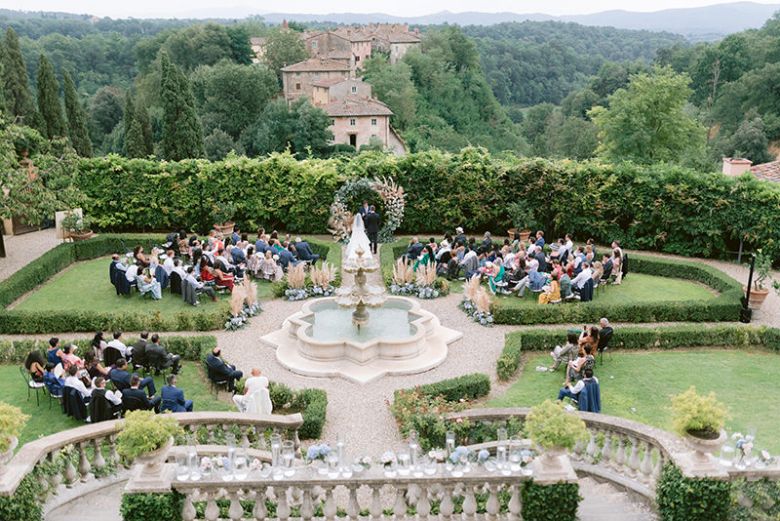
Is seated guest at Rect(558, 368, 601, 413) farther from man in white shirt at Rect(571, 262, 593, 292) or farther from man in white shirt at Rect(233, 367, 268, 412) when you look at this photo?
man in white shirt at Rect(571, 262, 593, 292)

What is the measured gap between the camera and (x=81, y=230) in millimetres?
26516

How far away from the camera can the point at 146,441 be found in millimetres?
8609

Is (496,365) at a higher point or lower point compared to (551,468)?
lower

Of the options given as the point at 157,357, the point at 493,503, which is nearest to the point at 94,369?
the point at 157,357

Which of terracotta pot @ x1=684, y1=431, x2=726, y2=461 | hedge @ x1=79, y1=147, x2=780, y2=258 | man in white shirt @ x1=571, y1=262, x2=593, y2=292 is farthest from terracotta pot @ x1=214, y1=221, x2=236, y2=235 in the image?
terracotta pot @ x1=684, y1=431, x2=726, y2=461

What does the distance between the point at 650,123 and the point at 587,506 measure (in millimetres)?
38092

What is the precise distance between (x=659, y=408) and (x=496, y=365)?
Answer: 3.65 meters

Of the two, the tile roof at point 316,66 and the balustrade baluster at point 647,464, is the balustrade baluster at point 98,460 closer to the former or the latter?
the balustrade baluster at point 647,464

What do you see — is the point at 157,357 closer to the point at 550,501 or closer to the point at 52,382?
the point at 52,382

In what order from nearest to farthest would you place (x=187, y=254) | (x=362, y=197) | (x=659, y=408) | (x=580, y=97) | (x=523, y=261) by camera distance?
(x=659, y=408), (x=523, y=261), (x=187, y=254), (x=362, y=197), (x=580, y=97)

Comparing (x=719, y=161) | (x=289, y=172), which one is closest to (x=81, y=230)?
(x=289, y=172)

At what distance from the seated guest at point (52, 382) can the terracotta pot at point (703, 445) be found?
11707 millimetres

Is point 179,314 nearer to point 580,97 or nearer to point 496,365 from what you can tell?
point 496,365

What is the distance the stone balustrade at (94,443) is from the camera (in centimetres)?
927
